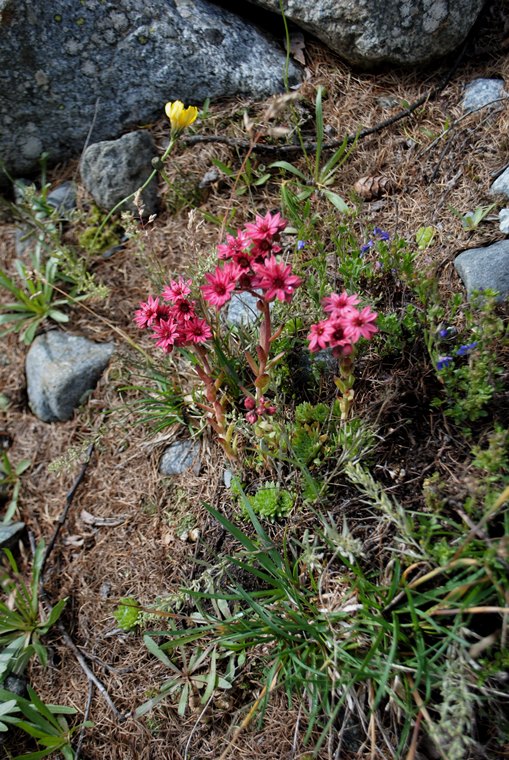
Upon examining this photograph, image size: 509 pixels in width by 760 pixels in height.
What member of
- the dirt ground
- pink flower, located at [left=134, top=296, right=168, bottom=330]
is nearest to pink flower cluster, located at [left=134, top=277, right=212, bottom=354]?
pink flower, located at [left=134, top=296, right=168, bottom=330]

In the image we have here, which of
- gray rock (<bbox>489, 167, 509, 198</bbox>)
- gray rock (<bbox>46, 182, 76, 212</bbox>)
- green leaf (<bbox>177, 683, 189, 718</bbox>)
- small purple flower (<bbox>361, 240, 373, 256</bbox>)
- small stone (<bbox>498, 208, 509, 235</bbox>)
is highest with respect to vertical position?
gray rock (<bbox>46, 182, 76, 212</bbox>)

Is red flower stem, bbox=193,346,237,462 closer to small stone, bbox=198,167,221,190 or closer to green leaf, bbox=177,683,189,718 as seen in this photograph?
green leaf, bbox=177,683,189,718

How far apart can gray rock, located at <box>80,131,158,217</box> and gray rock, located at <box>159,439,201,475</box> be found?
4.48 feet

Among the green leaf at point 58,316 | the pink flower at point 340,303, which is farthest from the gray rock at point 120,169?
the pink flower at point 340,303

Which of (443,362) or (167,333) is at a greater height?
(167,333)

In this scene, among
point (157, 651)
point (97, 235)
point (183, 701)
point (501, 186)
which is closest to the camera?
point (183, 701)

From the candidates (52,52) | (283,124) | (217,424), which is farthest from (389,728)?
(52,52)

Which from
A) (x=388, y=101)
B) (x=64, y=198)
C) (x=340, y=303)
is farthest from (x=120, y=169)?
(x=340, y=303)

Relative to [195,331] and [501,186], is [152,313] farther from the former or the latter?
[501,186]

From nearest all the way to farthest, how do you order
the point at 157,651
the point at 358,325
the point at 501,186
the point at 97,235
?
1. the point at 358,325
2. the point at 157,651
3. the point at 501,186
4. the point at 97,235

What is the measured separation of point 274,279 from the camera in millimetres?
1736

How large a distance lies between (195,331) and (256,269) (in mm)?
339

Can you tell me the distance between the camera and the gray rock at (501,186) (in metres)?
2.36

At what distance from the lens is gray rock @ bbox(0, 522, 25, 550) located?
266cm
